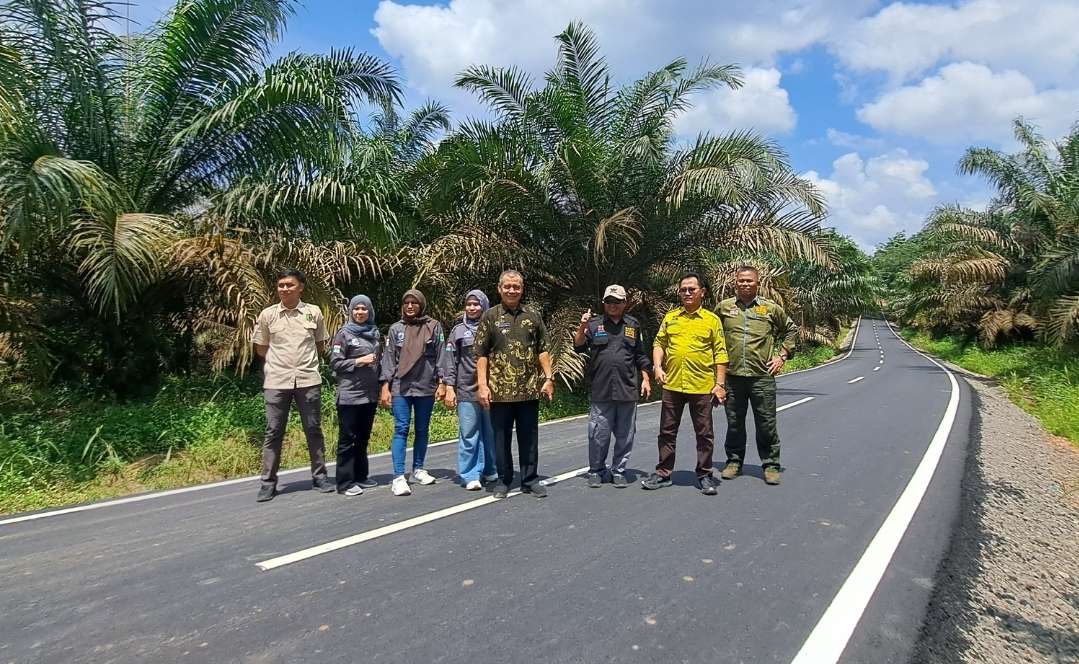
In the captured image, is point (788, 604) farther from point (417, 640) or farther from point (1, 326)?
point (1, 326)

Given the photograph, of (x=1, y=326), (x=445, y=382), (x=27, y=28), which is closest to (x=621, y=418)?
(x=445, y=382)

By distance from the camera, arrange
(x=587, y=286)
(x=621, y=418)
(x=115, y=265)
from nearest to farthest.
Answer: (x=621, y=418) < (x=115, y=265) < (x=587, y=286)

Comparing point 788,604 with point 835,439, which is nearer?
point 788,604

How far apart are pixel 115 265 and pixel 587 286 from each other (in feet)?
26.6

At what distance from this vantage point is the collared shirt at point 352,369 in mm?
5066

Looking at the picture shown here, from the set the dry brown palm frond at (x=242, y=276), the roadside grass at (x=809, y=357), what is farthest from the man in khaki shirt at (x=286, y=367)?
the roadside grass at (x=809, y=357)

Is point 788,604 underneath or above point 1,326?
underneath

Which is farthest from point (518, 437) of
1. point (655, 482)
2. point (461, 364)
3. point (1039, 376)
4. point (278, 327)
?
point (1039, 376)

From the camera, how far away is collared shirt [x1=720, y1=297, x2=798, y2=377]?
539 centimetres

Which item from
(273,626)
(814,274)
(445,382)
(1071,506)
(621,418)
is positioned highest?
Answer: (814,274)

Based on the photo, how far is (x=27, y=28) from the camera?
6.54m

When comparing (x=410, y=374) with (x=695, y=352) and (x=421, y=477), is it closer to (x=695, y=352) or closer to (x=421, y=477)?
(x=421, y=477)

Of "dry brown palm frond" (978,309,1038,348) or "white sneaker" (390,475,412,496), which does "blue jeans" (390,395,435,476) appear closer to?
"white sneaker" (390,475,412,496)

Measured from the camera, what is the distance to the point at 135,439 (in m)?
6.54
